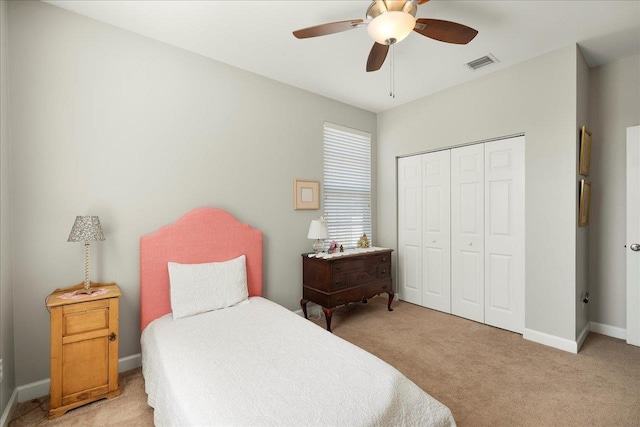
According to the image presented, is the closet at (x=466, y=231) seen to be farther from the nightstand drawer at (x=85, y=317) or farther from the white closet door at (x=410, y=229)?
the nightstand drawer at (x=85, y=317)

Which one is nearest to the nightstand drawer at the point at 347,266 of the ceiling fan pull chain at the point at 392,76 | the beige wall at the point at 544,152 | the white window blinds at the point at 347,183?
the white window blinds at the point at 347,183

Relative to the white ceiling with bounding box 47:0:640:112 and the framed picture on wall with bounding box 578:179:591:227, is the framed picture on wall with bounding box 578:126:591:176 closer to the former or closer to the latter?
the framed picture on wall with bounding box 578:179:591:227

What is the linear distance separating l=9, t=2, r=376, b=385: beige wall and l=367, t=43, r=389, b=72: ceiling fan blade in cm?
137

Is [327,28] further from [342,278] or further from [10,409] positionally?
[10,409]

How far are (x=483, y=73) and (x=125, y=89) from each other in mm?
3490

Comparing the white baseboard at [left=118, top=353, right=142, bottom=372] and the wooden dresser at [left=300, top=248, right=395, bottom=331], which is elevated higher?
the wooden dresser at [left=300, top=248, right=395, bottom=331]

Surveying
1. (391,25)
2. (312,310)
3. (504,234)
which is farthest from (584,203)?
(312,310)

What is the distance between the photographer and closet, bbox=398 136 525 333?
322 cm

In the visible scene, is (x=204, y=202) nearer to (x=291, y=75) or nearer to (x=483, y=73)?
Result: (x=291, y=75)

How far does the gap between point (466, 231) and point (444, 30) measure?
7.77 ft

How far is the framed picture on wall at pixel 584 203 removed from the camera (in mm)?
2775

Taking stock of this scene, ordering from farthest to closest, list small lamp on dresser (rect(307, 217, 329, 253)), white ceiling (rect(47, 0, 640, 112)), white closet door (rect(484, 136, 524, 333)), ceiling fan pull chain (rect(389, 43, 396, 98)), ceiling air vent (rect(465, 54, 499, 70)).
→ small lamp on dresser (rect(307, 217, 329, 253)), white closet door (rect(484, 136, 524, 333)), ceiling air vent (rect(465, 54, 499, 70)), ceiling fan pull chain (rect(389, 43, 396, 98)), white ceiling (rect(47, 0, 640, 112))

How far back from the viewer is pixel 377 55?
2199mm

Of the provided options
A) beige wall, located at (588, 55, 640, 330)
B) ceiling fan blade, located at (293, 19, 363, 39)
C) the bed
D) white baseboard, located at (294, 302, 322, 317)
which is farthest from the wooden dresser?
beige wall, located at (588, 55, 640, 330)
